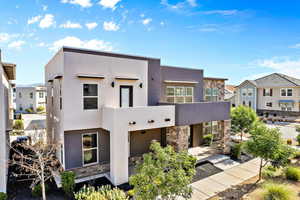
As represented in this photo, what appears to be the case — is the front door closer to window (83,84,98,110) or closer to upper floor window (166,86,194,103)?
window (83,84,98,110)

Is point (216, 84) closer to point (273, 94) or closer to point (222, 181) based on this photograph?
point (222, 181)

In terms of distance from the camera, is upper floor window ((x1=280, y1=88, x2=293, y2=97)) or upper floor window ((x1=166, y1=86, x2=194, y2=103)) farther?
upper floor window ((x1=280, y1=88, x2=293, y2=97))

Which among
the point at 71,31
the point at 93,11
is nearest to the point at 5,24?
the point at 71,31

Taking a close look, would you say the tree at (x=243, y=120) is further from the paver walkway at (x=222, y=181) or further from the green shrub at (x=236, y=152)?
the paver walkway at (x=222, y=181)

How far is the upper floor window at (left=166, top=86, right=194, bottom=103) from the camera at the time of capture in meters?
14.2

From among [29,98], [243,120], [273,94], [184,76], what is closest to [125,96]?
[184,76]

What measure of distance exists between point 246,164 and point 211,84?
320 inches

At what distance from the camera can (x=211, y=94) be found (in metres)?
17.3

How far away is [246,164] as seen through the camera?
39.5 feet

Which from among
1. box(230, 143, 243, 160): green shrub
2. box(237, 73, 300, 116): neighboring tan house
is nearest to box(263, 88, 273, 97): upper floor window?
box(237, 73, 300, 116): neighboring tan house

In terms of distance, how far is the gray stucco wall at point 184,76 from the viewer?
13.7 metres

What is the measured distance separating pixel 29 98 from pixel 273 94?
61.0 m

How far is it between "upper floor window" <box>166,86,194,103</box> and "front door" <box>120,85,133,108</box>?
390cm

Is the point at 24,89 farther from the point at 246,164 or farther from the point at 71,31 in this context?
the point at 246,164
